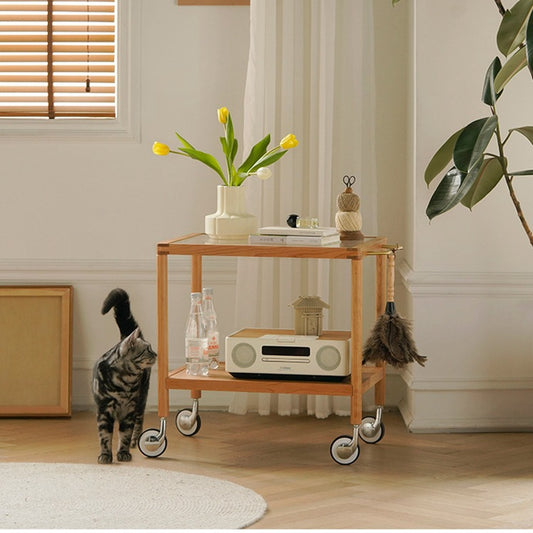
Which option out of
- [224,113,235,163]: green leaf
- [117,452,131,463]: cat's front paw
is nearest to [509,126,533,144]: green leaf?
[224,113,235,163]: green leaf

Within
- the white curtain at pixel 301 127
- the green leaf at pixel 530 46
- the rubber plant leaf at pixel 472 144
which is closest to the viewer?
the green leaf at pixel 530 46

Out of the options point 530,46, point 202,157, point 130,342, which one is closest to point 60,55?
point 202,157

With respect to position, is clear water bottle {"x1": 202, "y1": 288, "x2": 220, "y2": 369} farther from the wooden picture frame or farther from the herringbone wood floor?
the wooden picture frame

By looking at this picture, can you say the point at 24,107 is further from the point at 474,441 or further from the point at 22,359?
the point at 474,441

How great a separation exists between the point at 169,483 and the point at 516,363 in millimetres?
1423

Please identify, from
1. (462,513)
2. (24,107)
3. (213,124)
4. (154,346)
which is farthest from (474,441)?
(24,107)

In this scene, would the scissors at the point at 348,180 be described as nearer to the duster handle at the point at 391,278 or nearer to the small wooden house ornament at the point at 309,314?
the duster handle at the point at 391,278

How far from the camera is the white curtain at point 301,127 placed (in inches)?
154

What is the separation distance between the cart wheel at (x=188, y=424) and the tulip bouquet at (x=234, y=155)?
0.86 metres

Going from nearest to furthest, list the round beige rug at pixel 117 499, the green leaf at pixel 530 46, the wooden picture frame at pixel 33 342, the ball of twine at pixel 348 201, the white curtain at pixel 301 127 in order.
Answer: the round beige rug at pixel 117 499, the green leaf at pixel 530 46, the ball of twine at pixel 348 201, the white curtain at pixel 301 127, the wooden picture frame at pixel 33 342

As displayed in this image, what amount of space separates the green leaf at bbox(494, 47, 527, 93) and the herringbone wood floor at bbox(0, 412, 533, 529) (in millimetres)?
1235

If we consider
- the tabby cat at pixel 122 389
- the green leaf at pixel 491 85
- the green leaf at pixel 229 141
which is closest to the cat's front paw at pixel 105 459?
the tabby cat at pixel 122 389

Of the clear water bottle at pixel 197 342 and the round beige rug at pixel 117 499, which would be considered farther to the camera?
the clear water bottle at pixel 197 342

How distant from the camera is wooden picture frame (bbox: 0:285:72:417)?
4039mm
